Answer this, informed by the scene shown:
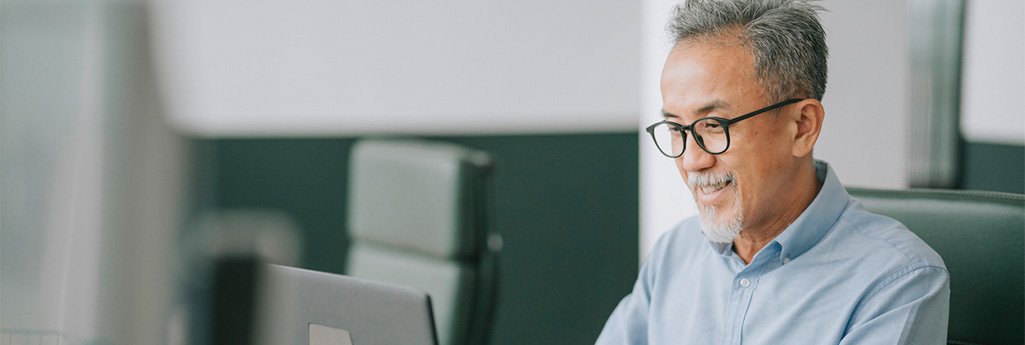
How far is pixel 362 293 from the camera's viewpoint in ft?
3.47

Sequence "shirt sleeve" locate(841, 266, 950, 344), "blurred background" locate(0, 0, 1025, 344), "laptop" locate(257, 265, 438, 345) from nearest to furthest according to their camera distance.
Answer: "blurred background" locate(0, 0, 1025, 344) → "laptop" locate(257, 265, 438, 345) → "shirt sleeve" locate(841, 266, 950, 344)

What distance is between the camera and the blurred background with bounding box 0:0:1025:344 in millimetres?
279

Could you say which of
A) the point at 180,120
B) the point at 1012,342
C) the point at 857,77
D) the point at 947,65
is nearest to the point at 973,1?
the point at 947,65

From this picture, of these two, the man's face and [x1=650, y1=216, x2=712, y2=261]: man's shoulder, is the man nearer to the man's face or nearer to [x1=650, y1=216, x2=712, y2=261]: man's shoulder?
the man's face

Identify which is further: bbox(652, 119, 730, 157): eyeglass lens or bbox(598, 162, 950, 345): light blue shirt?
bbox(652, 119, 730, 157): eyeglass lens

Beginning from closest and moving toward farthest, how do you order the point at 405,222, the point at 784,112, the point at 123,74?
the point at 123,74, the point at 784,112, the point at 405,222

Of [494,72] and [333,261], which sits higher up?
[494,72]

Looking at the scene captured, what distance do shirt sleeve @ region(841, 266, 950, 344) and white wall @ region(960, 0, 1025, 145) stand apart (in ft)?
3.92

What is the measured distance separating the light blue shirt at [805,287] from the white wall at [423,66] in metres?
1.95

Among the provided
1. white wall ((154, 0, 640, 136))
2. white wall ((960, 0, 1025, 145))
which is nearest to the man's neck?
white wall ((960, 0, 1025, 145))

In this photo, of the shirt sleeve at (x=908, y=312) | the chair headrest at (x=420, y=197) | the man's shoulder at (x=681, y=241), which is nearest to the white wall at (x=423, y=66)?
the chair headrest at (x=420, y=197)

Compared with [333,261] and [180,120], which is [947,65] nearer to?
[333,261]

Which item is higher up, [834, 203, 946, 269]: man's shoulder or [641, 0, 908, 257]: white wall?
[641, 0, 908, 257]: white wall

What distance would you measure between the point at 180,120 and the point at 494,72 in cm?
318
